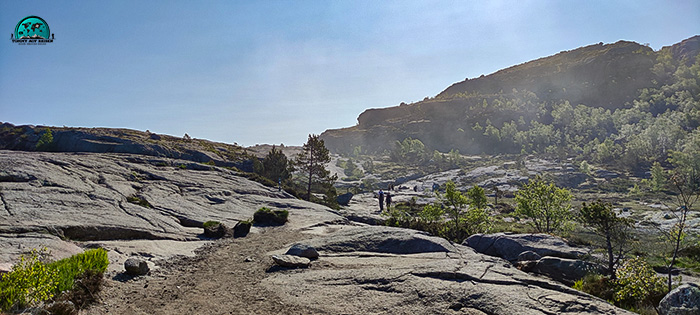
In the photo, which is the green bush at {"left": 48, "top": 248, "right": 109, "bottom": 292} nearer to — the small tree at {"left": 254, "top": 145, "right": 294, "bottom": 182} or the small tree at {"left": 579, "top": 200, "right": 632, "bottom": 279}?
the small tree at {"left": 579, "top": 200, "right": 632, "bottom": 279}

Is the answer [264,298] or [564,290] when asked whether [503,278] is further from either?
[264,298]

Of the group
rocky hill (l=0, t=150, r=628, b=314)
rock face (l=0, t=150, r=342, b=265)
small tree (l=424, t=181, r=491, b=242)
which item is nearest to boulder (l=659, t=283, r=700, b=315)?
rocky hill (l=0, t=150, r=628, b=314)

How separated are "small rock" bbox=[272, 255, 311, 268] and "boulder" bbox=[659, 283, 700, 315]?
35.3ft

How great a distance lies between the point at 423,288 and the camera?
9.47 metres

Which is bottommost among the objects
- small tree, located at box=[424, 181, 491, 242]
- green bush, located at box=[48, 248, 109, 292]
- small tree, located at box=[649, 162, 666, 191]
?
small tree, located at box=[649, 162, 666, 191]

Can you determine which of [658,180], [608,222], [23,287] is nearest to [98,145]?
[23,287]

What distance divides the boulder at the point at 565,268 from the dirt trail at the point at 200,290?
10.8 metres

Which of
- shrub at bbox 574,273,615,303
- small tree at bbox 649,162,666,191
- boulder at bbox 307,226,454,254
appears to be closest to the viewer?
shrub at bbox 574,273,615,303

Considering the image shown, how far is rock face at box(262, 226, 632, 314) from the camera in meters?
8.12

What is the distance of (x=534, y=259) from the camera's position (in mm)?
15953

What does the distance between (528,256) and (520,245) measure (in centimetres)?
172

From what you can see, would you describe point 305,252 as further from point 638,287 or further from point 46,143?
point 46,143

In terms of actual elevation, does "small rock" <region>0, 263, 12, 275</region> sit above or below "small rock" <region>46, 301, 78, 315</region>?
above

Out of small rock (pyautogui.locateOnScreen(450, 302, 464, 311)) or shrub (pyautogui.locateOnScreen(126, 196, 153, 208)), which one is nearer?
small rock (pyautogui.locateOnScreen(450, 302, 464, 311))
